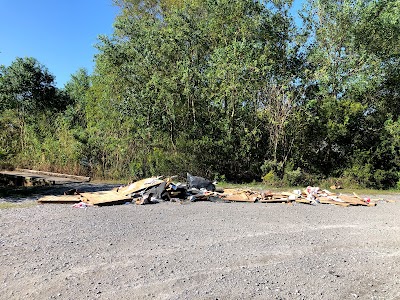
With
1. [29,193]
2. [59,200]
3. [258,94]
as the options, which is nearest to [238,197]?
[59,200]

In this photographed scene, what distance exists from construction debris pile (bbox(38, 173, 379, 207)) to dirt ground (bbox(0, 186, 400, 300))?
705 mm

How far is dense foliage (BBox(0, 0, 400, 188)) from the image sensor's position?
1074cm

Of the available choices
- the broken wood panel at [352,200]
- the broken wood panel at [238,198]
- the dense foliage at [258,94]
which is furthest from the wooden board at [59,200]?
the broken wood panel at [352,200]

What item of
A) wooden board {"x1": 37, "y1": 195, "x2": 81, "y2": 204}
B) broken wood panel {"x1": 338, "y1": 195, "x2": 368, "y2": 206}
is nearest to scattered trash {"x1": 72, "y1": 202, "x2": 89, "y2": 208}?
wooden board {"x1": 37, "y1": 195, "x2": 81, "y2": 204}

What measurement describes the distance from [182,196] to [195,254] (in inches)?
149

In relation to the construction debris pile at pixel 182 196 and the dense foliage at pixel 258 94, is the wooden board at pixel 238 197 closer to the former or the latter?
the construction debris pile at pixel 182 196

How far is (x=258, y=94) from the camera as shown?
11094 millimetres

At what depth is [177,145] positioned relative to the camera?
11258 millimetres

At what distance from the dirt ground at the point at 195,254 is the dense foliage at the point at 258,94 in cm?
470

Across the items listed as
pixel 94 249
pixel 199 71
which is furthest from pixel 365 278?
pixel 199 71

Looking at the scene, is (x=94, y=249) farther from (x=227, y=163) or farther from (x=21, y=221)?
(x=227, y=163)

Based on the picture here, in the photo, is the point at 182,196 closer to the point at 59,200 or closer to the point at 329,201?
the point at 59,200

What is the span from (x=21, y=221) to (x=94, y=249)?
6.59ft

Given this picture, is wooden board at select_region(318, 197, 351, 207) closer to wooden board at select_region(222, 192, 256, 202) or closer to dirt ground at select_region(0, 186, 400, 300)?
dirt ground at select_region(0, 186, 400, 300)
